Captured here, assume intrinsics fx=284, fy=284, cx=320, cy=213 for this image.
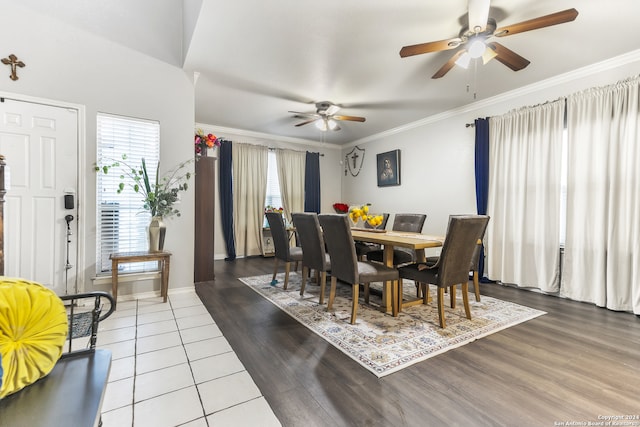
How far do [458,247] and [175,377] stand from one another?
225 centimetres

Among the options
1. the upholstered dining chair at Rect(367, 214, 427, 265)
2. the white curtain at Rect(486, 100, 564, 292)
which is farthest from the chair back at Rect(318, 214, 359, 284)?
the white curtain at Rect(486, 100, 564, 292)

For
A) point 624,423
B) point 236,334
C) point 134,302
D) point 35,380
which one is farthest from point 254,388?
point 134,302

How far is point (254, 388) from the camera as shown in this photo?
1609 mm

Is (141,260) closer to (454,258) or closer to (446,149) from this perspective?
(454,258)

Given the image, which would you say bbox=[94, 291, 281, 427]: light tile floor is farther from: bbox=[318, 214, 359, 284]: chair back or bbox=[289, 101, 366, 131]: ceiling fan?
bbox=[289, 101, 366, 131]: ceiling fan

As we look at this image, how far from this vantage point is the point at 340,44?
2703mm

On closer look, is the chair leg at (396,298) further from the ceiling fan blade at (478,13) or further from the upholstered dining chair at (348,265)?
the ceiling fan blade at (478,13)

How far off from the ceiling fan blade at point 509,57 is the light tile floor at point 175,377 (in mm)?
2974

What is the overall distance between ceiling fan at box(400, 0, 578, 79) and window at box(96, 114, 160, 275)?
111 inches

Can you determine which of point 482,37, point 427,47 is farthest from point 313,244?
point 482,37

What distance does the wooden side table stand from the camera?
9.21 ft

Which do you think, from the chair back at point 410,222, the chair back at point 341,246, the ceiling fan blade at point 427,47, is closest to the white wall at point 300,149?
the chair back at point 410,222

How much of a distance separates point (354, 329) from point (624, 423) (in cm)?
155

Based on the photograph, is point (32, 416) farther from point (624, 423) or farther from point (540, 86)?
point (540, 86)
